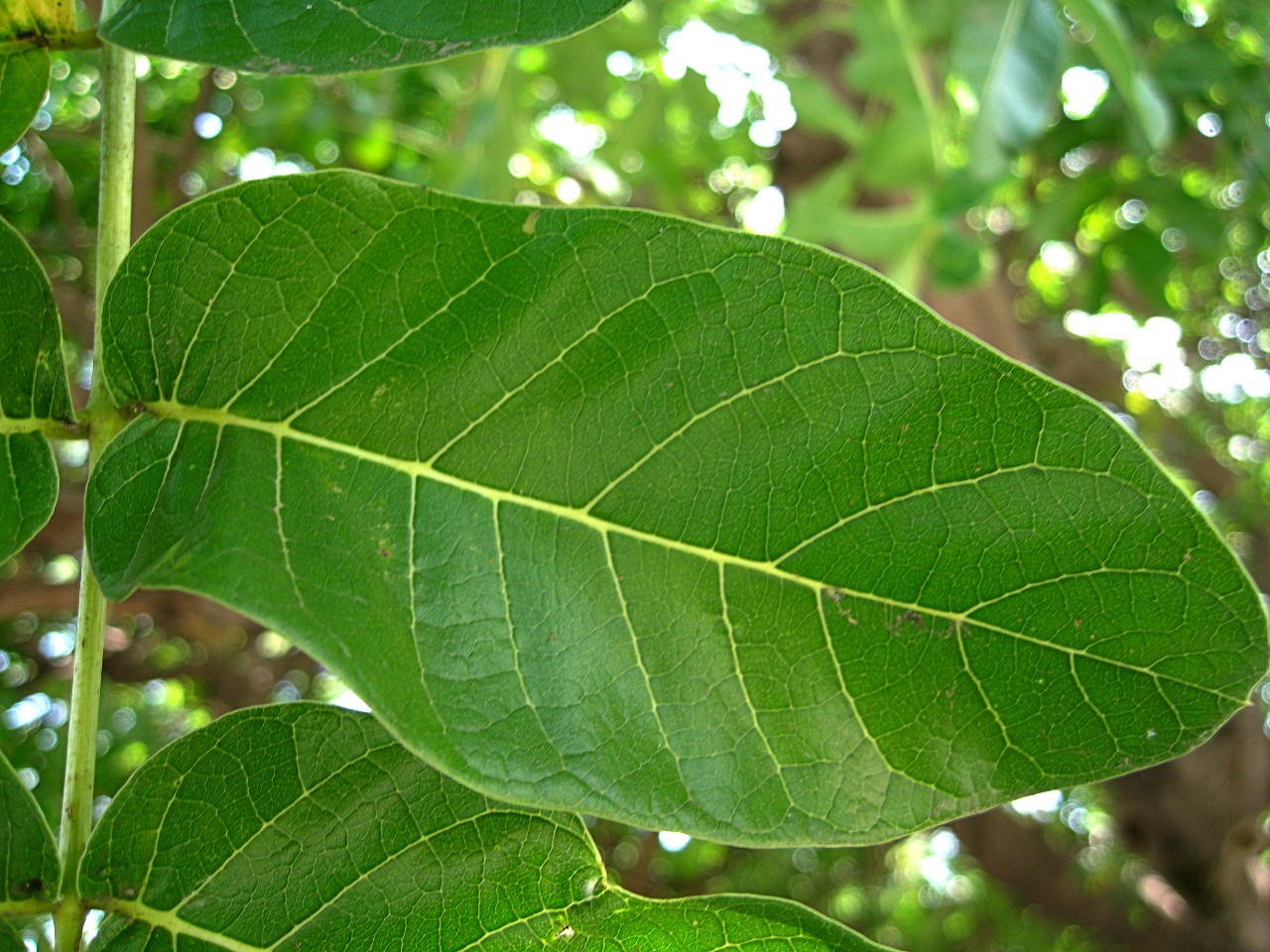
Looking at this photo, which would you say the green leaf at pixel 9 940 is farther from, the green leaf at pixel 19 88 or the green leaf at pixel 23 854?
the green leaf at pixel 19 88

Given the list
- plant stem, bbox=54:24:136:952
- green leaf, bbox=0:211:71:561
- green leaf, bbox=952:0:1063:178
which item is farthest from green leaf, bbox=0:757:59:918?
green leaf, bbox=952:0:1063:178

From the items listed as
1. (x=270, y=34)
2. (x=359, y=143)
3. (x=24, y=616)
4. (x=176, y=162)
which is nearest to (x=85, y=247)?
(x=176, y=162)

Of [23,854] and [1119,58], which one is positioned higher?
[23,854]

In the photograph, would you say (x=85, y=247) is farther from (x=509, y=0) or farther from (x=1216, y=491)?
(x=1216, y=491)

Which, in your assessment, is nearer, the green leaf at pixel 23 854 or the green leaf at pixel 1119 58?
the green leaf at pixel 23 854

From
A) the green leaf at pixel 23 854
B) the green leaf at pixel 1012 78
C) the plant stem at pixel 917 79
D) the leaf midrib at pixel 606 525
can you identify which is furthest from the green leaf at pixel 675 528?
the plant stem at pixel 917 79

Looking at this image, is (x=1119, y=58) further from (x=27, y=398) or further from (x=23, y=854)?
(x=23, y=854)

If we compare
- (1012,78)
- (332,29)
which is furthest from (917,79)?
(332,29)

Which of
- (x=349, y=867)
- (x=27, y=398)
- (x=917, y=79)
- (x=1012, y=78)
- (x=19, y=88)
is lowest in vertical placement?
(x=917, y=79)

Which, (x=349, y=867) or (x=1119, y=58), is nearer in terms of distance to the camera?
(x=349, y=867)
